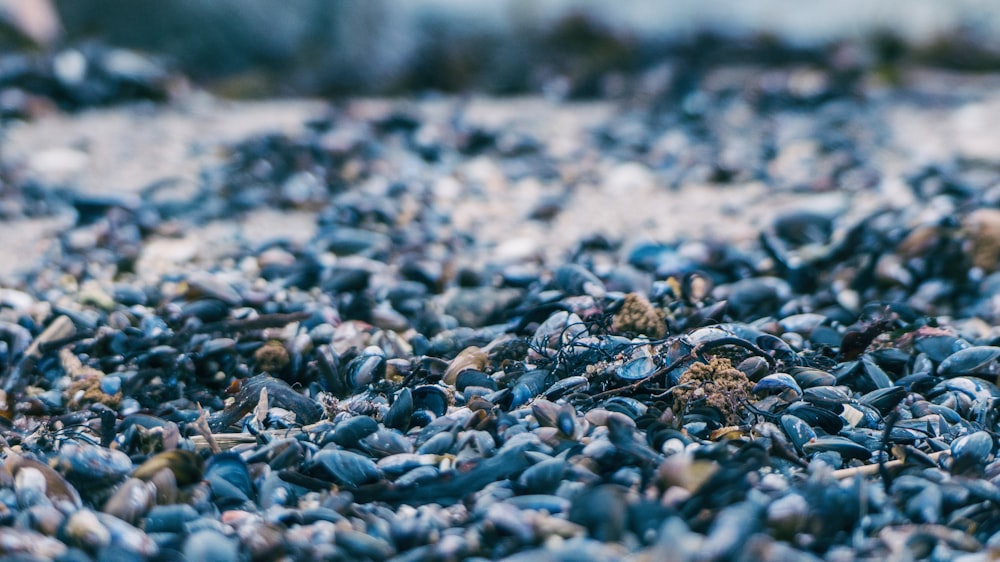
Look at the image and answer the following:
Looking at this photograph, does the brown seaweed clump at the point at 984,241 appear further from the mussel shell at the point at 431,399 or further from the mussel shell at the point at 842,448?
the mussel shell at the point at 431,399

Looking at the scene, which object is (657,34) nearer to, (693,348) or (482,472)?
(693,348)

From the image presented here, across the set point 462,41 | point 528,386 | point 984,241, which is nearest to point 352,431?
point 528,386

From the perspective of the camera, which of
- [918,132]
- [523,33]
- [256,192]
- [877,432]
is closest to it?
[877,432]

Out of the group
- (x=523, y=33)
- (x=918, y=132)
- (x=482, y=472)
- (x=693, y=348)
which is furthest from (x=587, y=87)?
(x=482, y=472)

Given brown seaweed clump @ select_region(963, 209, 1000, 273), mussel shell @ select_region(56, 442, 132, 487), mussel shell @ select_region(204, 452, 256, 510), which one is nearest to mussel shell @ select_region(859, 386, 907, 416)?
brown seaweed clump @ select_region(963, 209, 1000, 273)

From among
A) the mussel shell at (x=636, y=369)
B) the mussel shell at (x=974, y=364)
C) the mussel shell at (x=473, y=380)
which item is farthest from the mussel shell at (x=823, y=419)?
the mussel shell at (x=473, y=380)

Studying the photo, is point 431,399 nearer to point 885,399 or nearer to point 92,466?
point 92,466

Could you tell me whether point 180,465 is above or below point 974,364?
above

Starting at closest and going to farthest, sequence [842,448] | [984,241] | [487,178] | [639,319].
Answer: [842,448]
[639,319]
[984,241]
[487,178]
